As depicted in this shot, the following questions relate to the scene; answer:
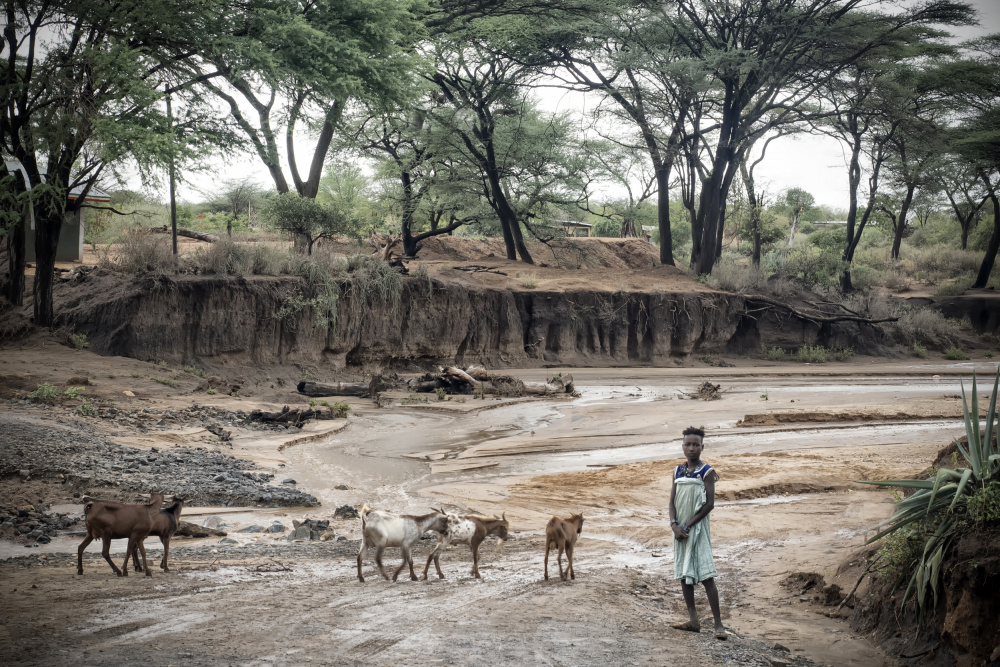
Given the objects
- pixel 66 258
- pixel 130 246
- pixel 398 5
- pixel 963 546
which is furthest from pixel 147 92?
pixel 963 546

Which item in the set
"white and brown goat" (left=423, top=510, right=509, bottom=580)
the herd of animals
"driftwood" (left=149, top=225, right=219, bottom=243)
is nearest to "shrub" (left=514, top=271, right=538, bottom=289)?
"driftwood" (left=149, top=225, right=219, bottom=243)

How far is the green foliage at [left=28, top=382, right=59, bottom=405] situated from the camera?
12.8m

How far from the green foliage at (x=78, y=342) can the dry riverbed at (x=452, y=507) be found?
0.72 m

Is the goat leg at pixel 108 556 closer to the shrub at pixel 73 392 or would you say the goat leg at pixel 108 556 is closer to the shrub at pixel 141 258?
the shrub at pixel 73 392

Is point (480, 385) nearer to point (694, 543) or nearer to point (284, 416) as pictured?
point (284, 416)

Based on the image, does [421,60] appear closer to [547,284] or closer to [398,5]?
[398,5]

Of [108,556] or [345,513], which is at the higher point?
[108,556]

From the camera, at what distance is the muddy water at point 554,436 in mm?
11367

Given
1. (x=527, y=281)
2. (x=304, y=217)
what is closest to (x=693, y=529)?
(x=304, y=217)

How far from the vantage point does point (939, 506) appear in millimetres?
5340

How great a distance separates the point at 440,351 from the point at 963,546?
21.9 metres

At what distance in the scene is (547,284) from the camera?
29.9 metres

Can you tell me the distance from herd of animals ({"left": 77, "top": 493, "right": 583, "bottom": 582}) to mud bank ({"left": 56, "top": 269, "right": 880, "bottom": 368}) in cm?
1401

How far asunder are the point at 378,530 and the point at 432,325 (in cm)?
1993
